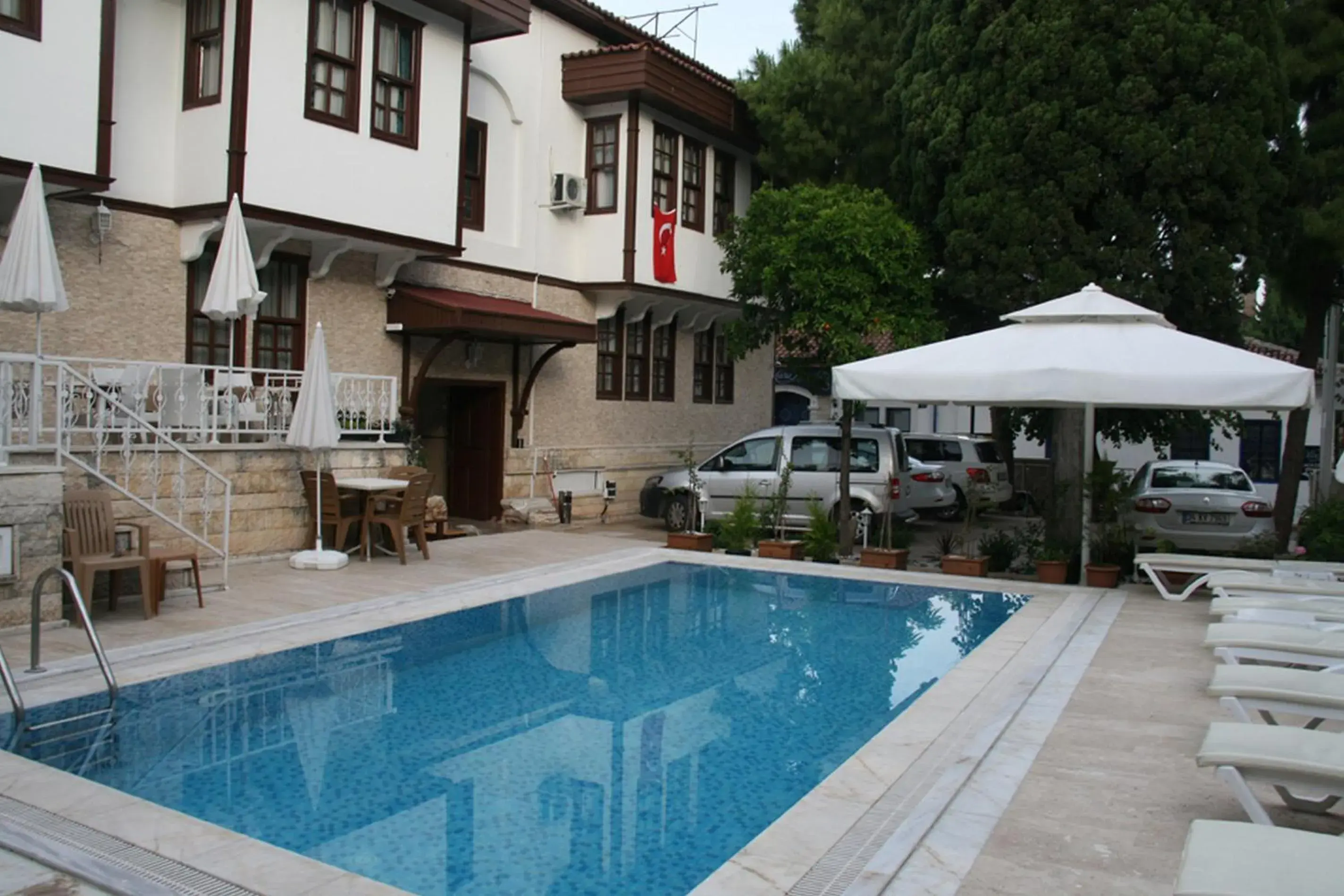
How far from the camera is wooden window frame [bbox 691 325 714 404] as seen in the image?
21.5m

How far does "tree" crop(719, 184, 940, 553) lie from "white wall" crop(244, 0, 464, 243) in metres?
4.74

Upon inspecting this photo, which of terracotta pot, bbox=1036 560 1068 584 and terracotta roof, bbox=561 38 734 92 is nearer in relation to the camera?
terracotta pot, bbox=1036 560 1068 584

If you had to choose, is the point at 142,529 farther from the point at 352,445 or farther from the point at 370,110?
the point at 370,110

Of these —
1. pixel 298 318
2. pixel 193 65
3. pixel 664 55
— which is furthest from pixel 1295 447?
pixel 193 65

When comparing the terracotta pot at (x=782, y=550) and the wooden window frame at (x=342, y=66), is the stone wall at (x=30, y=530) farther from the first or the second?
the terracotta pot at (x=782, y=550)

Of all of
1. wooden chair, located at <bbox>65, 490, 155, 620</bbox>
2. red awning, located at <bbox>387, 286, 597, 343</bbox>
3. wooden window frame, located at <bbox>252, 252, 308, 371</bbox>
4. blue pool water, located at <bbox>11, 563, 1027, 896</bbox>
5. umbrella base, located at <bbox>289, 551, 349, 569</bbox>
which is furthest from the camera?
red awning, located at <bbox>387, 286, 597, 343</bbox>

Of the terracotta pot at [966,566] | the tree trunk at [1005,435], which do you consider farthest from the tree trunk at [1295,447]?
the terracotta pot at [966,566]

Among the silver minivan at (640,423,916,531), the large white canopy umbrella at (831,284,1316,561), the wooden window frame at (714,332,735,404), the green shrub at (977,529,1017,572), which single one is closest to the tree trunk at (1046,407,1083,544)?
the green shrub at (977,529,1017,572)

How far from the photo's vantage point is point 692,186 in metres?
19.3

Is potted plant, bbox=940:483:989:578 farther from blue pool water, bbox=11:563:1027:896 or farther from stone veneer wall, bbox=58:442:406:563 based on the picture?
stone veneer wall, bbox=58:442:406:563

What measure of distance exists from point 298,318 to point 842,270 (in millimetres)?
7344

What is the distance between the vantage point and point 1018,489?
888 inches

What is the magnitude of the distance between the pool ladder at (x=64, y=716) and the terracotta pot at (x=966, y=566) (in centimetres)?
886

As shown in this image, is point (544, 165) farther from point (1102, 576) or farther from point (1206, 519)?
point (1206, 519)
